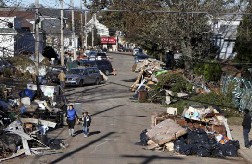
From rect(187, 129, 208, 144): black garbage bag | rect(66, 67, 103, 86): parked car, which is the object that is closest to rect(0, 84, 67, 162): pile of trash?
rect(187, 129, 208, 144): black garbage bag

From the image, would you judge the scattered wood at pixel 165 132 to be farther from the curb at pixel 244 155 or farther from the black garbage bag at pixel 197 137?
the curb at pixel 244 155

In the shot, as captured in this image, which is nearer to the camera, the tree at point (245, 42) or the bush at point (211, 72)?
the bush at point (211, 72)

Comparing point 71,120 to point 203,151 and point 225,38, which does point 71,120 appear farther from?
point 225,38

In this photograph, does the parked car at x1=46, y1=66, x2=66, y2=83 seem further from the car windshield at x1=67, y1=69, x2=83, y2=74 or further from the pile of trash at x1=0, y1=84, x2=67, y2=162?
the pile of trash at x1=0, y1=84, x2=67, y2=162

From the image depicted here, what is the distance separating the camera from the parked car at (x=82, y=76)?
46750mm

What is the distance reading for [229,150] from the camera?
69.5 ft

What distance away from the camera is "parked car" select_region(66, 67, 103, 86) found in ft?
153

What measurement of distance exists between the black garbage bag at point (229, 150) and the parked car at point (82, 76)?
26.7 metres

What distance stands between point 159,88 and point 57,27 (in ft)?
163

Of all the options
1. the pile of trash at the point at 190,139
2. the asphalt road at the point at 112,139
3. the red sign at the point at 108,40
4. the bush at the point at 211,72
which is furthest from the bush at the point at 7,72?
the red sign at the point at 108,40

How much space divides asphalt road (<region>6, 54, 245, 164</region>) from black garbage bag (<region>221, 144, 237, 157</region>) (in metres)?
0.50

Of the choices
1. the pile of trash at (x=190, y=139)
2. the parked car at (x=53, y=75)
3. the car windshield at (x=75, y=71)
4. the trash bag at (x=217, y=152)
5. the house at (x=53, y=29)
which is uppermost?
the house at (x=53, y=29)

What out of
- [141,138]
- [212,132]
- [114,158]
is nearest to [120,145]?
[141,138]

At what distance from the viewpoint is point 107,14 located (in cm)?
6450
